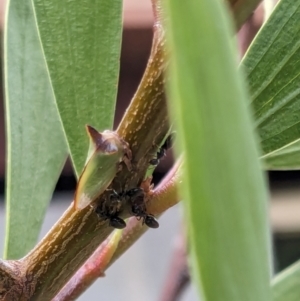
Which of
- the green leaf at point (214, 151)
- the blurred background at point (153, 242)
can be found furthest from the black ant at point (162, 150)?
the blurred background at point (153, 242)

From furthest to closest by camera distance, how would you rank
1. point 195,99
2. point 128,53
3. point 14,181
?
1. point 128,53
2. point 14,181
3. point 195,99

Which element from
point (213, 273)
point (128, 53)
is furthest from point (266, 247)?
point (128, 53)

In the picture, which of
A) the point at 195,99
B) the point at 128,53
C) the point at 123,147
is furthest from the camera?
the point at 128,53

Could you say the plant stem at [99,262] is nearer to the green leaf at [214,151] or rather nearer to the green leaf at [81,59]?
the green leaf at [81,59]

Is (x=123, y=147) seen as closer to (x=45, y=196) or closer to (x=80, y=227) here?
(x=80, y=227)

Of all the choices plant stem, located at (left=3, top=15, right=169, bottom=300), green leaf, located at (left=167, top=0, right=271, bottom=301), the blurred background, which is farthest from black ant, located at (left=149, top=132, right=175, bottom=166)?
the blurred background

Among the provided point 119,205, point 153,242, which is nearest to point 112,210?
point 119,205

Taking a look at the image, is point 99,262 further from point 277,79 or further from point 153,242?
point 153,242
